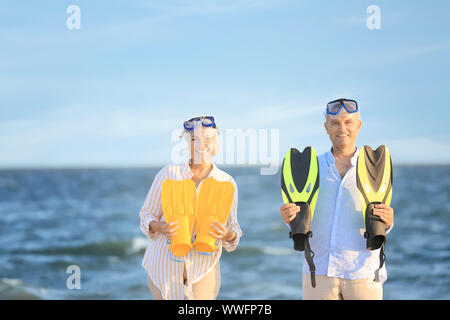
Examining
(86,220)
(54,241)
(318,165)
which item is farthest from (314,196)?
(86,220)

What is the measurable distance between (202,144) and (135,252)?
49.9ft

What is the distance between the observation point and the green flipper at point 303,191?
3531 mm

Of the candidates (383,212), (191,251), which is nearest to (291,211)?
(383,212)

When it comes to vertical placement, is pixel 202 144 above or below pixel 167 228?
above

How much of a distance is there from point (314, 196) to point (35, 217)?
27.6 meters

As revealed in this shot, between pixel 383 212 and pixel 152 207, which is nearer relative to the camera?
pixel 383 212

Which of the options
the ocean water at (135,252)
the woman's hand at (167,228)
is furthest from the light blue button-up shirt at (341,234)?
the ocean water at (135,252)

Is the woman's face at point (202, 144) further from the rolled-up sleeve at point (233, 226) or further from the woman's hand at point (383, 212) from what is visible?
the woman's hand at point (383, 212)

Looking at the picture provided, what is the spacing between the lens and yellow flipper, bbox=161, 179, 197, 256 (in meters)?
3.63

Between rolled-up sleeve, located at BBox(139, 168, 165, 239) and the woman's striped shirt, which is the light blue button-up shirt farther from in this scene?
rolled-up sleeve, located at BBox(139, 168, 165, 239)

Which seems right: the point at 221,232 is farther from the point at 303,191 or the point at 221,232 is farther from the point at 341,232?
the point at 341,232

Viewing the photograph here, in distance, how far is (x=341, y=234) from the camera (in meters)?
3.56
